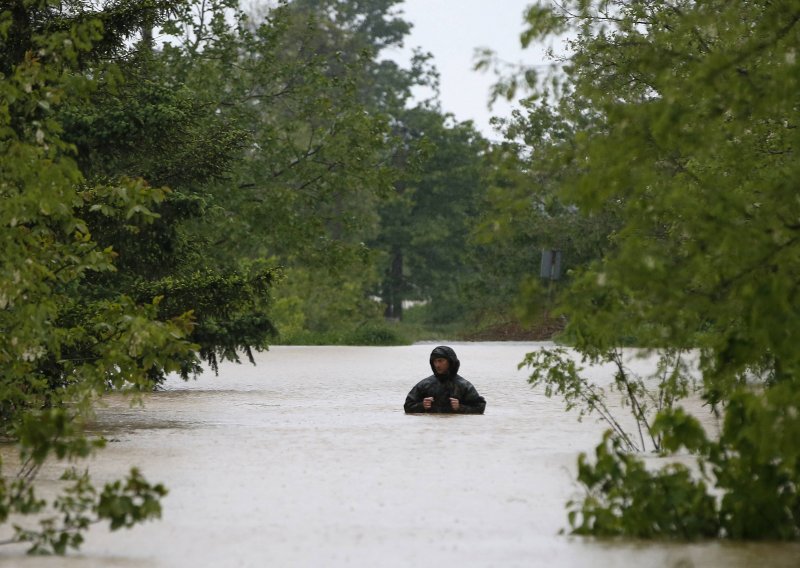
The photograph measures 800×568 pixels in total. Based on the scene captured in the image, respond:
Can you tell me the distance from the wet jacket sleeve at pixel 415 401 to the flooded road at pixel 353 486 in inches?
4.2

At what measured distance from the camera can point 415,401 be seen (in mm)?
19750

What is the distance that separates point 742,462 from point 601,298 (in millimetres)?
1109

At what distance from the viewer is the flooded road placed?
26.4 ft

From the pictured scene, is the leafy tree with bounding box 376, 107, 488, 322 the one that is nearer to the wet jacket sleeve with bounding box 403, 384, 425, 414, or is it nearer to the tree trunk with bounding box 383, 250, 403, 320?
the tree trunk with bounding box 383, 250, 403, 320

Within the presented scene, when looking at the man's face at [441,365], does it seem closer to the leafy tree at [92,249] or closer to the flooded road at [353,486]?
the flooded road at [353,486]

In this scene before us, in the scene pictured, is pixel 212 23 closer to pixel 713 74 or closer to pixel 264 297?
pixel 264 297

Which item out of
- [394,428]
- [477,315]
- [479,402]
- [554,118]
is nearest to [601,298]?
[394,428]

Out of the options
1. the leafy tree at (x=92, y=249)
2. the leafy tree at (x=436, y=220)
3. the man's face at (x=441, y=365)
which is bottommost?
the man's face at (x=441, y=365)

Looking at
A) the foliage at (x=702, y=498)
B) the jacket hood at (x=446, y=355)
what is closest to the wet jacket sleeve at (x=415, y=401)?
the jacket hood at (x=446, y=355)

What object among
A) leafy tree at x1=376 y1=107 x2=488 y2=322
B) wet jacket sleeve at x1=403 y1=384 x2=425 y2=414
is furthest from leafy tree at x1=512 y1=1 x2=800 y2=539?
leafy tree at x1=376 y1=107 x2=488 y2=322

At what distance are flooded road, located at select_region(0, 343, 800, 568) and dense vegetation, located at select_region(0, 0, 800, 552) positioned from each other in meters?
0.37

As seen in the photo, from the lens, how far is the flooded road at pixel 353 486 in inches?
316

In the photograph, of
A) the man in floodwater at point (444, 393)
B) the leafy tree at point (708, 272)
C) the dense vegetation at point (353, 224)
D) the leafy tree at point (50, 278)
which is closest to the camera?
the leafy tree at point (708, 272)

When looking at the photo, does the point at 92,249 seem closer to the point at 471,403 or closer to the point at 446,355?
the point at 446,355
